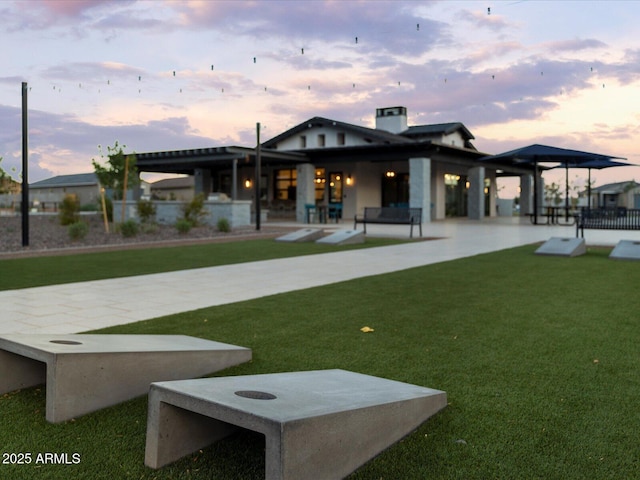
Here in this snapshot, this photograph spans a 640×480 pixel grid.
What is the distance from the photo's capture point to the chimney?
34.1 metres

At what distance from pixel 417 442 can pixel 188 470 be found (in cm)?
102

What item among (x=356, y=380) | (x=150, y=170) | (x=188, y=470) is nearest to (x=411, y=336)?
(x=356, y=380)

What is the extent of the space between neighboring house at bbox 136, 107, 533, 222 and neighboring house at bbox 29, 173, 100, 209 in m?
15.6

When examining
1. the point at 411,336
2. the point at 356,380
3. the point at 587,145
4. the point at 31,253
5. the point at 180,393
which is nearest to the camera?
the point at 180,393

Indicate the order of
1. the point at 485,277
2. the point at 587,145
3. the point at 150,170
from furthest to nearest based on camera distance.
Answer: the point at 587,145 → the point at 150,170 → the point at 485,277

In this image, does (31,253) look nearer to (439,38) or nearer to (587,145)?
(439,38)

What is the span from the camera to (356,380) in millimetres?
2947

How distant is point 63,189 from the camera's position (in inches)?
2119

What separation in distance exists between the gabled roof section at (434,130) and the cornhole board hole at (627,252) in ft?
73.0

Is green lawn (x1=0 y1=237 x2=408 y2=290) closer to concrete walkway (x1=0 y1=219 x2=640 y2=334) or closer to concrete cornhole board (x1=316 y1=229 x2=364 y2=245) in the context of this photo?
concrete cornhole board (x1=316 y1=229 x2=364 y2=245)

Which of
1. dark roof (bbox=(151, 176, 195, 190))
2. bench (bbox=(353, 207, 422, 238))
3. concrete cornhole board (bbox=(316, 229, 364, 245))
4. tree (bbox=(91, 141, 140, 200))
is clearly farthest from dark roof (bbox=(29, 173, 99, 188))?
concrete cornhole board (bbox=(316, 229, 364, 245))

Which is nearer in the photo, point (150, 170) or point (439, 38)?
point (439, 38)

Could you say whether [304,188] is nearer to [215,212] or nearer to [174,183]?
[215,212]

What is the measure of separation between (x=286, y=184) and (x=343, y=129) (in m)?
4.73
